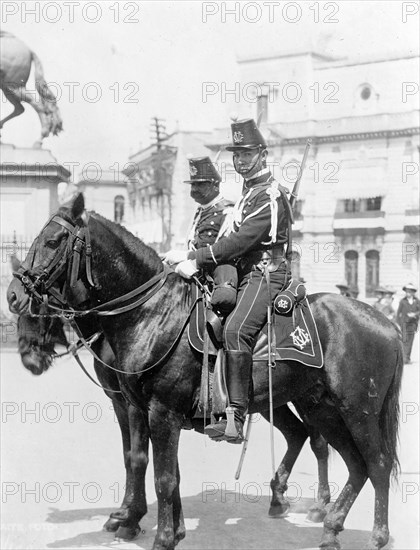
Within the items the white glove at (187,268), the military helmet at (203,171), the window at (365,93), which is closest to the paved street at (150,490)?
the white glove at (187,268)

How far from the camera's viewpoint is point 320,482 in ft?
22.1

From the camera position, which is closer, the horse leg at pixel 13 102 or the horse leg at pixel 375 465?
the horse leg at pixel 375 465

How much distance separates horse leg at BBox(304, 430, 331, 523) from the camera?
655 cm

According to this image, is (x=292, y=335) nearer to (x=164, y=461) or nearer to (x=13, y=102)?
(x=164, y=461)

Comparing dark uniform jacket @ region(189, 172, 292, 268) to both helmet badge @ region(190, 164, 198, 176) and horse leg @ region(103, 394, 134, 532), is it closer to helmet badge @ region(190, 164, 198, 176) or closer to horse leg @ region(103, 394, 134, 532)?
helmet badge @ region(190, 164, 198, 176)

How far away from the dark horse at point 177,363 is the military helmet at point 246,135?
1000 mm

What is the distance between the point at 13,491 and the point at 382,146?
134ft

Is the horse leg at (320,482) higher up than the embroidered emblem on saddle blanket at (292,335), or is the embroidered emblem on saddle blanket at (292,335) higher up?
the embroidered emblem on saddle blanket at (292,335)

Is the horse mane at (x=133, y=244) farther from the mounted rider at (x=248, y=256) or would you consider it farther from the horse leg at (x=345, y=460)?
the horse leg at (x=345, y=460)

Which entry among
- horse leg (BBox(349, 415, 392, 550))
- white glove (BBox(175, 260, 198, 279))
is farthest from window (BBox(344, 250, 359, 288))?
white glove (BBox(175, 260, 198, 279))

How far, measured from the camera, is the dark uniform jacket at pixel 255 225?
5277 millimetres

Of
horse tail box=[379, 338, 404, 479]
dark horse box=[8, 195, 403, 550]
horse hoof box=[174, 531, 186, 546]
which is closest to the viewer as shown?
dark horse box=[8, 195, 403, 550]

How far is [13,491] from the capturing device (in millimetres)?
7211

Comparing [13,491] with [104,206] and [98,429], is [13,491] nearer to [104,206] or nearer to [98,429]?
[98,429]
